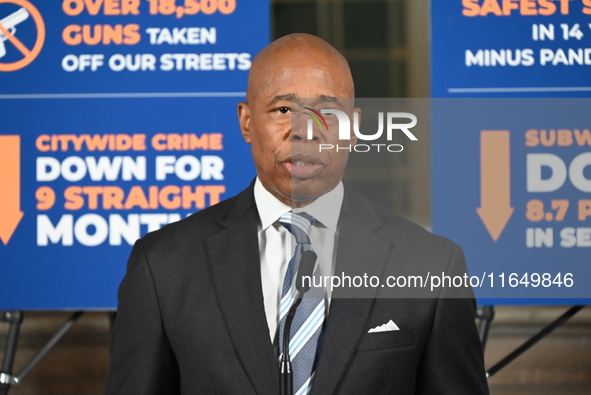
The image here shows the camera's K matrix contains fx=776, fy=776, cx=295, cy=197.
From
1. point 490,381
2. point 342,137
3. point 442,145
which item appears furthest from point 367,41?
point 342,137

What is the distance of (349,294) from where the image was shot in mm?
1297

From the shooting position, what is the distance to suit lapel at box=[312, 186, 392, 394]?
4.07ft

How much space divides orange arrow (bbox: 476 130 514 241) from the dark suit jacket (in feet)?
3.15

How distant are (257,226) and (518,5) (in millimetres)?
1399

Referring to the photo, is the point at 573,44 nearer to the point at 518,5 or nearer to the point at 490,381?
the point at 518,5

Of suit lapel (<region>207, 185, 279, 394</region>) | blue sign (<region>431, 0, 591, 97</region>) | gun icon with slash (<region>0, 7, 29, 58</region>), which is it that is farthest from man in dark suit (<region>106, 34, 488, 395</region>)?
gun icon with slash (<region>0, 7, 29, 58</region>)

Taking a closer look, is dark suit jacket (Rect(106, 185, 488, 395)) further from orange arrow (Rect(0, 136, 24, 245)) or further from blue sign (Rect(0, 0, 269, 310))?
orange arrow (Rect(0, 136, 24, 245))

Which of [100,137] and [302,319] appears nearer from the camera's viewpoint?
[302,319]

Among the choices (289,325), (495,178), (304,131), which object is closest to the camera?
(289,325)

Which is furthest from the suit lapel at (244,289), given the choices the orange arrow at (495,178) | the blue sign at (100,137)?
the orange arrow at (495,178)

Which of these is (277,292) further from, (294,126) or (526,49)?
(526,49)

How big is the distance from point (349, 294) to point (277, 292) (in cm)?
12

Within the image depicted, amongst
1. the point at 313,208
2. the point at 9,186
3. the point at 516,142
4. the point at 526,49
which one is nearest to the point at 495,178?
the point at 516,142

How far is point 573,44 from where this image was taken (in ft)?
7.79
